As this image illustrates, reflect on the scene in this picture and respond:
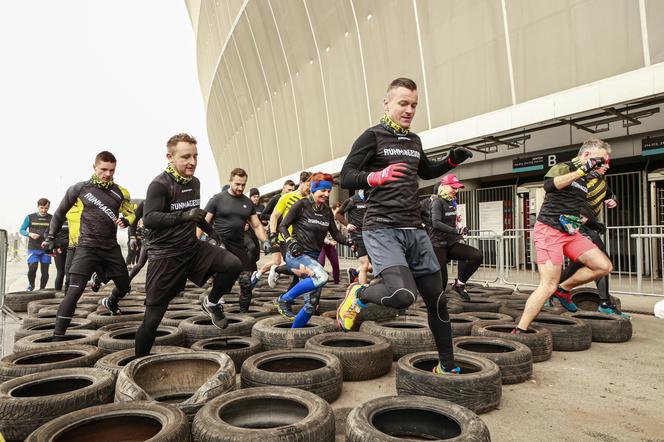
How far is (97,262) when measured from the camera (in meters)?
5.23

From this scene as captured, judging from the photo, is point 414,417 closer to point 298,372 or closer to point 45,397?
point 298,372

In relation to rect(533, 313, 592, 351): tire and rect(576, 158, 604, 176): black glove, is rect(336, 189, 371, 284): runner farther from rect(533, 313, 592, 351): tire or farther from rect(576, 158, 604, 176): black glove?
rect(576, 158, 604, 176): black glove

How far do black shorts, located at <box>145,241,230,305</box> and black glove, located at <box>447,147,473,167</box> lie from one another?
2271 mm

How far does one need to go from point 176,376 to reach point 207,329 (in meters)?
1.45


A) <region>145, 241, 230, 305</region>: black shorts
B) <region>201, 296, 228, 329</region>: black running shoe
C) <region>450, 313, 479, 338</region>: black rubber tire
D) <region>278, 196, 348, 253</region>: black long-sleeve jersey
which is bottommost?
<region>450, 313, 479, 338</region>: black rubber tire

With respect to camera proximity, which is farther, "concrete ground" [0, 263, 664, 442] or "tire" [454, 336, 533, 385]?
"tire" [454, 336, 533, 385]

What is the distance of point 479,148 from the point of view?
14.8 meters

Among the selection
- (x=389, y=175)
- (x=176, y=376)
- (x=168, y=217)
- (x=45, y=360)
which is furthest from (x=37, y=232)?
(x=389, y=175)

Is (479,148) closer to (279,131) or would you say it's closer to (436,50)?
(436,50)

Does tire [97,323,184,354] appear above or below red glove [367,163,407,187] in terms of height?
below

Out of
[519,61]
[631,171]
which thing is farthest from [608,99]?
[631,171]

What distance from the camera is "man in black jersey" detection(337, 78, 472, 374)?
322 cm

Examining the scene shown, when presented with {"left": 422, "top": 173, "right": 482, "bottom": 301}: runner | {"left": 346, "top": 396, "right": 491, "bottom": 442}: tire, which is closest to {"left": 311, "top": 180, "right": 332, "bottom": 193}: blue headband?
{"left": 422, "top": 173, "right": 482, "bottom": 301}: runner

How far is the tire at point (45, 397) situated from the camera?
105 inches
